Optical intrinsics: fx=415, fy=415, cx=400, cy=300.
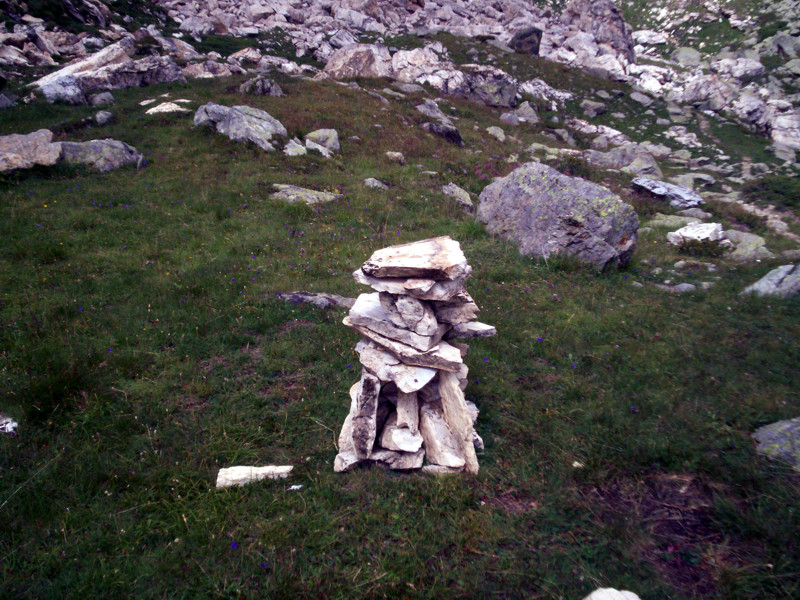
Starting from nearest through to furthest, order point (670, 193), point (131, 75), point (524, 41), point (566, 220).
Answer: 1. point (566, 220)
2. point (670, 193)
3. point (131, 75)
4. point (524, 41)

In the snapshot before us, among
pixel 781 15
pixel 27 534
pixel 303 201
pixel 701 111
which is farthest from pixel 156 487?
pixel 781 15

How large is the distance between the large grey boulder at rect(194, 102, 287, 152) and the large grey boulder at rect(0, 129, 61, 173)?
5.82 metres

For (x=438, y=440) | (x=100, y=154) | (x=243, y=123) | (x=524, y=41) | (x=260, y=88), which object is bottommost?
(x=100, y=154)

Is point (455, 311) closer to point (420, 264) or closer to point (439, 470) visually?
point (420, 264)

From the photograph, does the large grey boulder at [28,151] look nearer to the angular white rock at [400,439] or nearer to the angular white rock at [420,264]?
the angular white rock at [420,264]

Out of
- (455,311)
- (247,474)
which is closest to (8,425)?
(247,474)

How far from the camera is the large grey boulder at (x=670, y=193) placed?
59.7 ft

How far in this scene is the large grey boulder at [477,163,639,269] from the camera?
10.8 metres

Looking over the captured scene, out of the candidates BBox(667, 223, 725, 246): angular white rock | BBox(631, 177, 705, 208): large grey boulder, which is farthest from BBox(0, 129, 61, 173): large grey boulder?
BBox(631, 177, 705, 208): large grey boulder

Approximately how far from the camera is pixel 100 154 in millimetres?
14359

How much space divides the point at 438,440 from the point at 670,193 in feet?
63.3

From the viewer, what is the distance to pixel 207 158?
52.8 feet

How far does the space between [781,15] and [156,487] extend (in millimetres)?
86682

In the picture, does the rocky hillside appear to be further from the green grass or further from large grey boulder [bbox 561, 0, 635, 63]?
the green grass
